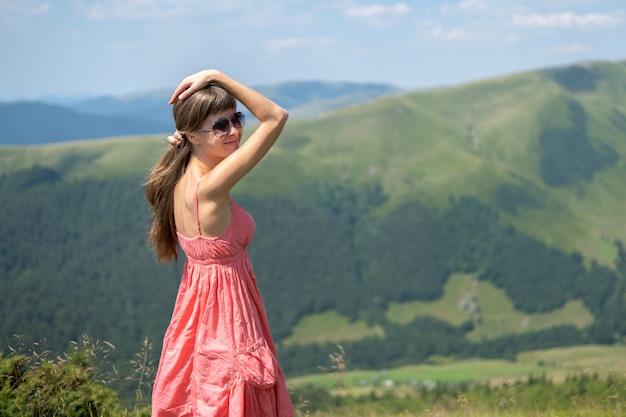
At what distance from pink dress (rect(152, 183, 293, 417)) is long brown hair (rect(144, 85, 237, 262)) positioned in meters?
0.34

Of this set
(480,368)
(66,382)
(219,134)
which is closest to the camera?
(219,134)

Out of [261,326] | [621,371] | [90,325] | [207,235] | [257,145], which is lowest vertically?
[90,325]

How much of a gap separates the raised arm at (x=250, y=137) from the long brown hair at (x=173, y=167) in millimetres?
82

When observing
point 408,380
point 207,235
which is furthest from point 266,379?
point 408,380

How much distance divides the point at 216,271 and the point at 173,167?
3.26ft

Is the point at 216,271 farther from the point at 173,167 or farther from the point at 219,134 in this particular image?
the point at 219,134

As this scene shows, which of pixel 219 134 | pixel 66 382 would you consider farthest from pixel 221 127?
pixel 66 382

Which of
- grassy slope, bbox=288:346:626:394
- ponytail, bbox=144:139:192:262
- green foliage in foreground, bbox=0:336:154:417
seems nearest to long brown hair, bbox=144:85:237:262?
ponytail, bbox=144:139:192:262

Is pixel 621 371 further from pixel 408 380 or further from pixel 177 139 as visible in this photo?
pixel 408 380

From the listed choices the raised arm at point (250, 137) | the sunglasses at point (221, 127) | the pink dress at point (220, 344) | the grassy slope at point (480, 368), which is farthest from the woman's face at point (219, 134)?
the grassy slope at point (480, 368)

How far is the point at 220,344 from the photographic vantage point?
5.91m

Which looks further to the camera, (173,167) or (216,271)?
(173,167)

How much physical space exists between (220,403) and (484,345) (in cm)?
19612

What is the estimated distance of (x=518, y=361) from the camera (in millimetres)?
174125
